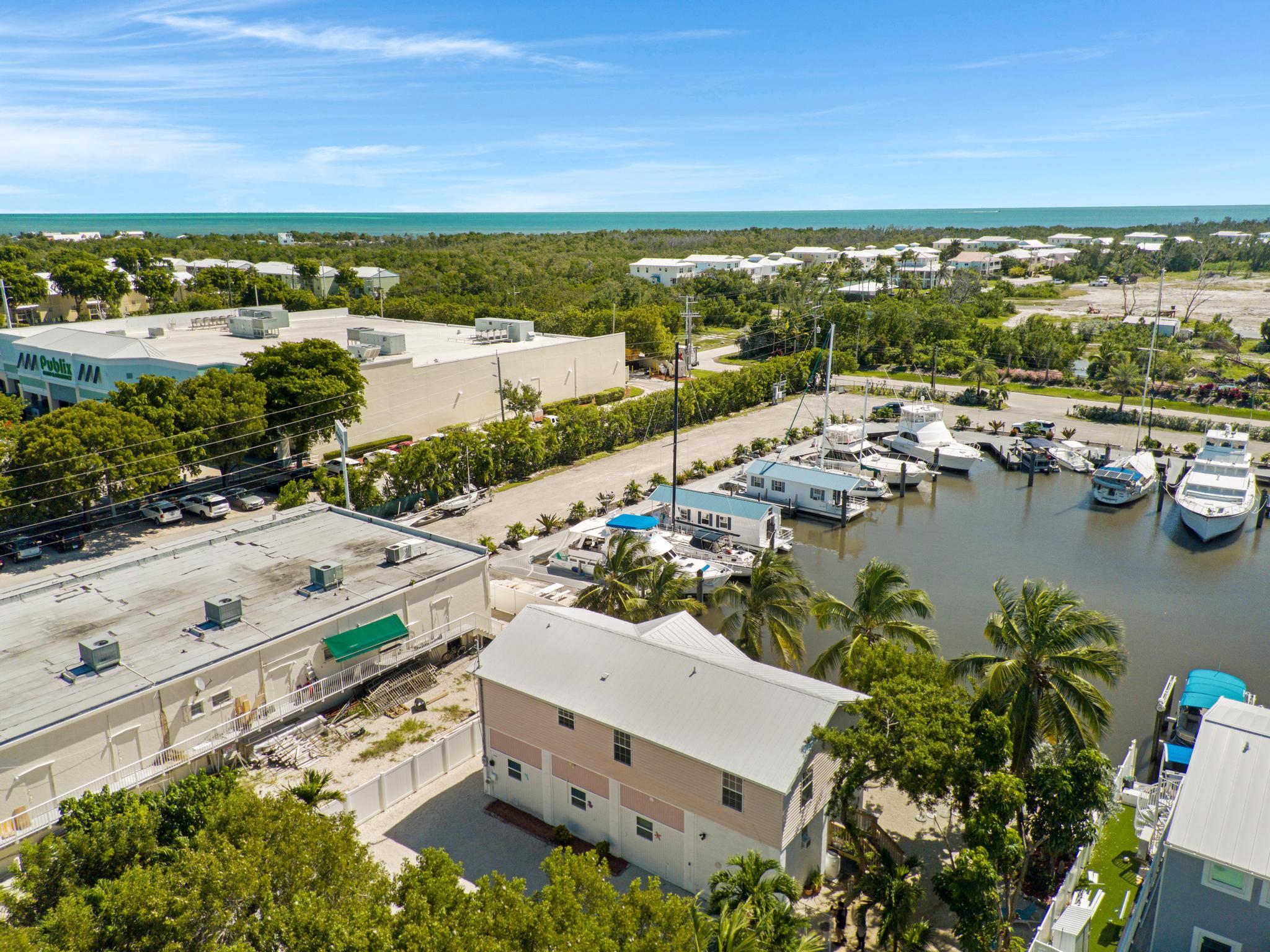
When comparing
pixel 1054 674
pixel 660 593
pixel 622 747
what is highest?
pixel 1054 674

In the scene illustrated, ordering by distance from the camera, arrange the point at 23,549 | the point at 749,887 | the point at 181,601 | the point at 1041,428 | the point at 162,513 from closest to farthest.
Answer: the point at 749,887 < the point at 181,601 < the point at 23,549 < the point at 162,513 < the point at 1041,428

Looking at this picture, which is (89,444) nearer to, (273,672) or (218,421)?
(218,421)

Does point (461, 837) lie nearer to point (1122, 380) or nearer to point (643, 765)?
point (643, 765)

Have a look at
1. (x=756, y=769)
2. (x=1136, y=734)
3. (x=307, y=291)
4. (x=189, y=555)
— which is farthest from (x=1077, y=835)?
(x=307, y=291)

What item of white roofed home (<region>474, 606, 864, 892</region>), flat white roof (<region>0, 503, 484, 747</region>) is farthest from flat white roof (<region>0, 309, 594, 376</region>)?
white roofed home (<region>474, 606, 864, 892</region>)

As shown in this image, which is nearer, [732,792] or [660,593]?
[732,792]

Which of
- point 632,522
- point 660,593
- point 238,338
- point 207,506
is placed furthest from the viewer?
point 238,338

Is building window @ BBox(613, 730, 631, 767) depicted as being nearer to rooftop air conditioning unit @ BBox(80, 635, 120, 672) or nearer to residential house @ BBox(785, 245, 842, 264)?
rooftop air conditioning unit @ BBox(80, 635, 120, 672)

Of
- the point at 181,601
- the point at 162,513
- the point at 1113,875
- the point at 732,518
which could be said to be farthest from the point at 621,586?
the point at 162,513
